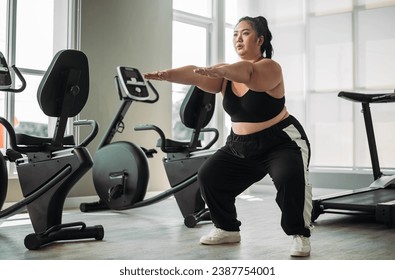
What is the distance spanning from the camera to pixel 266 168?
2.84 meters

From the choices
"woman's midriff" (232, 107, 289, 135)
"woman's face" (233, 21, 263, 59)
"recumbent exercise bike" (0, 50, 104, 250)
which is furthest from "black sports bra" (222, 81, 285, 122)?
"recumbent exercise bike" (0, 50, 104, 250)

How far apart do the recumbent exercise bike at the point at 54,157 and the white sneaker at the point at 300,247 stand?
1153 mm

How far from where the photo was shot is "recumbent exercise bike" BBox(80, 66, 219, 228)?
393 cm

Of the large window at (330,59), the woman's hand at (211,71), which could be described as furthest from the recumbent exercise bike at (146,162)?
the large window at (330,59)

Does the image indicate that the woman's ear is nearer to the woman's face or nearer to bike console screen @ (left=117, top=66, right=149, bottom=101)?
the woman's face

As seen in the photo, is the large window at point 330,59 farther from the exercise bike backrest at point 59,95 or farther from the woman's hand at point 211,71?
the woman's hand at point 211,71

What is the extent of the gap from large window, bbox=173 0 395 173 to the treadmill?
5.94 feet

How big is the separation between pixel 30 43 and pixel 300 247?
350 cm

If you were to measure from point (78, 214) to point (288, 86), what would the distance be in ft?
12.1

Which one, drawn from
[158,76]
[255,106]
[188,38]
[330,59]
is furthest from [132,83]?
[330,59]

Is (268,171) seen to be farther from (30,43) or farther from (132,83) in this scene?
(30,43)

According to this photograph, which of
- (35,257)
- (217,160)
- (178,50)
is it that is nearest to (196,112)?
(217,160)

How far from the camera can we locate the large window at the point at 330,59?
662 centimetres

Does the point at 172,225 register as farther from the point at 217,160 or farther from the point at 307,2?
the point at 307,2
